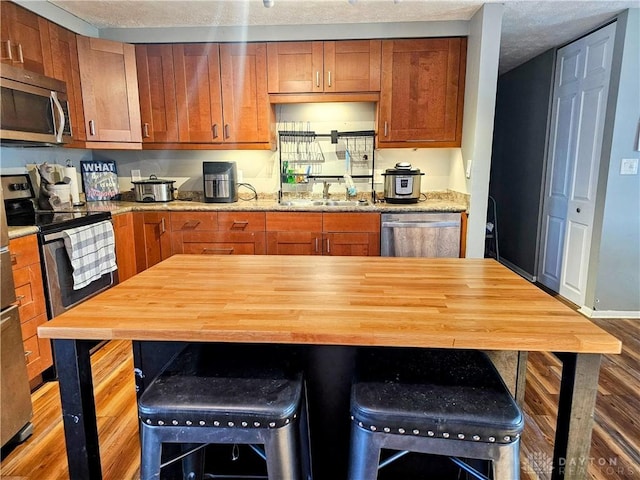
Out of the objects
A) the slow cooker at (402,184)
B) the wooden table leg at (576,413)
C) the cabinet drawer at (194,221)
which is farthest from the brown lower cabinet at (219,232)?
the wooden table leg at (576,413)

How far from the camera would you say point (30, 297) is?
2.08 metres

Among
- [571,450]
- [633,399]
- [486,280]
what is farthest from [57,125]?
[633,399]

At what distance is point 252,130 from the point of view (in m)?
A: 3.42

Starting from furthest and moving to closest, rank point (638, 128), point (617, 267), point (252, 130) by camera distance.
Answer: point (252, 130) → point (617, 267) → point (638, 128)

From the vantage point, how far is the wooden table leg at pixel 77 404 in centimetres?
105

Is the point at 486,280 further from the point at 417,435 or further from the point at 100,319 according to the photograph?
the point at 100,319

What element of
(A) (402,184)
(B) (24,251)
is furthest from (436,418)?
(A) (402,184)

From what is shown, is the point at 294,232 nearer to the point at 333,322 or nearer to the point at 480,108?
the point at 480,108

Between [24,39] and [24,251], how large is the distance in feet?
4.88

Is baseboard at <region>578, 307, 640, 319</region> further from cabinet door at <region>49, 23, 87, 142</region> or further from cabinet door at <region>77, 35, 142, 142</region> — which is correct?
cabinet door at <region>49, 23, 87, 142</region>

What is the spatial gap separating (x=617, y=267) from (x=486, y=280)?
249cm

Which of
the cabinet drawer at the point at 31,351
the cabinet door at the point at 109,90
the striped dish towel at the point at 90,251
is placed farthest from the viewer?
the cabinet door at the point at 109,90

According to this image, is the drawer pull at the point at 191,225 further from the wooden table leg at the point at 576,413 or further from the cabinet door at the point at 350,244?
the wooden table leg at the point at 576,413

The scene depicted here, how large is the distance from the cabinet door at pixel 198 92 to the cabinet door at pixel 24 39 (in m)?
0.94
